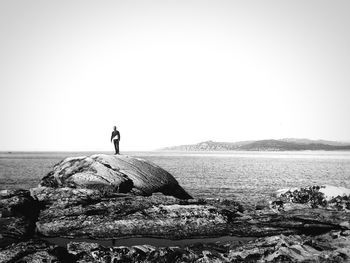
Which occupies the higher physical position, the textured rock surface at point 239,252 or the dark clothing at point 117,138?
the dark clothing at point 117,138

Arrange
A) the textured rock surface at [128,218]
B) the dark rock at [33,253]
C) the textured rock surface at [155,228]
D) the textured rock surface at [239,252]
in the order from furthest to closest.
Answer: the textured rock surface at [128,218], the textured rock surface at [155,228], the textured rock surface at [239,252], the dark rock at [33,253]

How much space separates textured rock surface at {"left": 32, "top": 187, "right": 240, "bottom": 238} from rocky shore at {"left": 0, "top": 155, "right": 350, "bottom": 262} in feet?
0.15

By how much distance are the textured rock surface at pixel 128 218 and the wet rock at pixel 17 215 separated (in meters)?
0.57

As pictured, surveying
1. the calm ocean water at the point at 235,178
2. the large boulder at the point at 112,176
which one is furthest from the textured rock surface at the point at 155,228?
the calm ocean water at the point at 235,178

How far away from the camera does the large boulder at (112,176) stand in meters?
17.2

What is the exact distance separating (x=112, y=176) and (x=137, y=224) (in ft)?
17.1

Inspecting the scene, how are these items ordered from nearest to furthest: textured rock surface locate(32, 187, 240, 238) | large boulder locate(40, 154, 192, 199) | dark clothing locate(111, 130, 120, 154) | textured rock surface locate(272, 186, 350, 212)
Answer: textured rock surface locate(32, 187, 240, 238)
large boulder locate(40, 154, 192, 199)
textured rock surface locate(272, 186, 350, 212)
dark clothing locate(111, 130, 120, 154)

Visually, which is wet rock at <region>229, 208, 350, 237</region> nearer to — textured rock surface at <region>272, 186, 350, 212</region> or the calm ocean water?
textured rock surface at <region>272, 186, 350, 212</region>

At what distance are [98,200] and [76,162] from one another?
532 centimetres

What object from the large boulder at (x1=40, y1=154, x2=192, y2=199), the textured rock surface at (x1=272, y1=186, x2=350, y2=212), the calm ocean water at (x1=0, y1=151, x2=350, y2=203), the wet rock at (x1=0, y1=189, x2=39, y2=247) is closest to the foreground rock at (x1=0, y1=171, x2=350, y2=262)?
the wet rock at (x1=0, y1=189, x2=39, y2=247)

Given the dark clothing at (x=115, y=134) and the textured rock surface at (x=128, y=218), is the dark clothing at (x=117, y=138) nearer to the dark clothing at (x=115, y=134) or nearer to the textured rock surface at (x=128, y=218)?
the dark clothing at (x=115, y=134)

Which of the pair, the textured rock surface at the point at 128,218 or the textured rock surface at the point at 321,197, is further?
the textured rock surface at the point at 321,197

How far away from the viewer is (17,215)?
14305 mm

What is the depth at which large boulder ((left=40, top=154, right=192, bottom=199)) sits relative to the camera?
56.5ft
